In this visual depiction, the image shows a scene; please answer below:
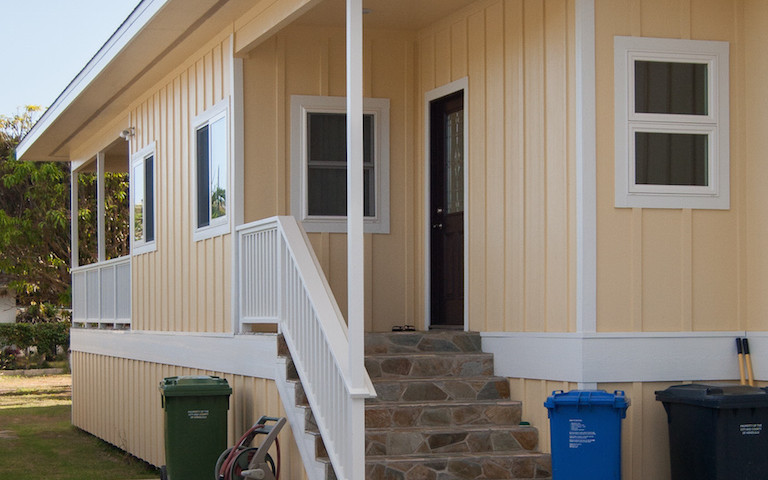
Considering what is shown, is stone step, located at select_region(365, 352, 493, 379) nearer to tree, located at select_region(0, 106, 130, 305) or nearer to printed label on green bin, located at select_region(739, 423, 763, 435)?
printed label on green bin, located at select_region(739, 423, 763, 435)

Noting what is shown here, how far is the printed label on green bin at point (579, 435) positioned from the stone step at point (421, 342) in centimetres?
183

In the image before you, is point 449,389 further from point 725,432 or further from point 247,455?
point 725,432

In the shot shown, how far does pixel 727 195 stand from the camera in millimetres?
8156

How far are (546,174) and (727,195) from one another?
1.32 meters

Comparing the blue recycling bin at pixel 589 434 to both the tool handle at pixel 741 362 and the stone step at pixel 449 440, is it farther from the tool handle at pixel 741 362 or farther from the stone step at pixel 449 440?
the tool handle at pixel 741 362

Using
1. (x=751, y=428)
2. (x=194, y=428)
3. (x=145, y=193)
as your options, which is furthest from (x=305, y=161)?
(x=751, y=428)

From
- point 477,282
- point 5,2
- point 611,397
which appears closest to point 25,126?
point 477,282

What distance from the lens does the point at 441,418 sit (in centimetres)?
840

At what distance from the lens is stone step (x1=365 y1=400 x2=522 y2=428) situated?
834 centimetres

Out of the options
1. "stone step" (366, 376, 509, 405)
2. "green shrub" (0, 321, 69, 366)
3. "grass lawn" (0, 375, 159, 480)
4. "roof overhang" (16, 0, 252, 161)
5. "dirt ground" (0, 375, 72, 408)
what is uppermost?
"roof overhang" (16, 0, 252, 161)

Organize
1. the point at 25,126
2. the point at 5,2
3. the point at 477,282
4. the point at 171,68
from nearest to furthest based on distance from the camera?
the point at 477,282
the point at 171,68
the point at 25,126
the point at 5,2

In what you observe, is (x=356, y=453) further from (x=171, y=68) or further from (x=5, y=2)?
(x=5, y=2)

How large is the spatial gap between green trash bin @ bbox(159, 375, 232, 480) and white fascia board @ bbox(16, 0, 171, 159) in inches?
135

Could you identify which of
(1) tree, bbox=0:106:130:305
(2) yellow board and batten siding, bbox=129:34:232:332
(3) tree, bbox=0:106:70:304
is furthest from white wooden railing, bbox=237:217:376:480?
(3) tree, bbox=0:106:70:304
